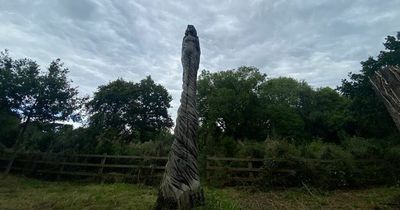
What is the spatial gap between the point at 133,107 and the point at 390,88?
26335mm

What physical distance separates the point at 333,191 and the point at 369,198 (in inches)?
72.1

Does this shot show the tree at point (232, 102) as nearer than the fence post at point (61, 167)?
No

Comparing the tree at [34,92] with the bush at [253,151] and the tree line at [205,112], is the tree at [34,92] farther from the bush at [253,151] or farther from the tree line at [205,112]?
the bush at [253,151]

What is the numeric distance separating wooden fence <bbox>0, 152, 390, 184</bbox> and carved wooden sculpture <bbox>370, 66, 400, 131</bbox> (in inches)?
199

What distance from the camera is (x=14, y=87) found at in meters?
14.8

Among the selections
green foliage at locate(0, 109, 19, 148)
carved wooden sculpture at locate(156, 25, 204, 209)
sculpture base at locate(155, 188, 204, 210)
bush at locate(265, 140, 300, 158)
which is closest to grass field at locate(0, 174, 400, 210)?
sculpture base at locate(155, 188, 204, 210)

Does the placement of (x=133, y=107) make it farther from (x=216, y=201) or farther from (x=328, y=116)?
(x=216, y=201)

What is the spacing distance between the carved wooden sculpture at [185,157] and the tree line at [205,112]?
6.29 metres

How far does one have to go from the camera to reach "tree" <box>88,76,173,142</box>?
28594 mm

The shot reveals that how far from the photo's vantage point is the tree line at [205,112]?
14.1 m

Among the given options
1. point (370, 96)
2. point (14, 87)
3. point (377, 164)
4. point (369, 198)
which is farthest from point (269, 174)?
point (14, 87)

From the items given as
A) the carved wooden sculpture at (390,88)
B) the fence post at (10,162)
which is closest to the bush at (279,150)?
the carved wooden sculpture at (390,88)

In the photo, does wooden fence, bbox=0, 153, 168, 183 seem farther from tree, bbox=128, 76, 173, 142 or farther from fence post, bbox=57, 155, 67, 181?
tree, bbox=128, 76, 173, 142

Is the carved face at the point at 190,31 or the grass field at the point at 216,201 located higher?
the carved face at the point at 190,31
